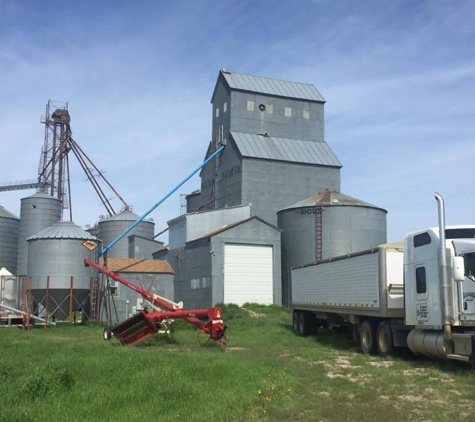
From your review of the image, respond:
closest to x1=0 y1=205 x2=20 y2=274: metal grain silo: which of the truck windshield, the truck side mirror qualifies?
the truck windshield

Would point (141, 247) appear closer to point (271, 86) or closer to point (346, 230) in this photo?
point (271, 86)

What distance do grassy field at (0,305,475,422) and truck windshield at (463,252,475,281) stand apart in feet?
8.45

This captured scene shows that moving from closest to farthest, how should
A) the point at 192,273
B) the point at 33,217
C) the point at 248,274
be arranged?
1. the point at 248,274
2. the point at 192,273
3. the point at 33,217

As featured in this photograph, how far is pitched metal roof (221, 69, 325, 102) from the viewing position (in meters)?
57.5

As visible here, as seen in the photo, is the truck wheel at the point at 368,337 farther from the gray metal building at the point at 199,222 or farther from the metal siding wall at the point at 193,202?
the metal siding wall at the point at 193,202

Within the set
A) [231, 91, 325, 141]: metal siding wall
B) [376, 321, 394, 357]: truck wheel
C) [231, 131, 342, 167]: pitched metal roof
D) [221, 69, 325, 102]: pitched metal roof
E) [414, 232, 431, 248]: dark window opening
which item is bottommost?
[376, 321, 394, 357]: truck wheel

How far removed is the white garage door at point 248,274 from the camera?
43188 mm

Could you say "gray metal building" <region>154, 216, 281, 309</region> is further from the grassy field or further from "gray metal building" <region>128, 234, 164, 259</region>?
the grassy field

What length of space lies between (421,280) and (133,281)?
95.4 feet

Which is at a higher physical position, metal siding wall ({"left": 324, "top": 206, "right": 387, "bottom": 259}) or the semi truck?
metal siding wall ({"left": 324, "top": 206, "right": 387, "bottom": 259})

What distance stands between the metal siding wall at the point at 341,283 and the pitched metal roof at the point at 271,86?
105 ft

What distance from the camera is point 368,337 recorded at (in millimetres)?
20828

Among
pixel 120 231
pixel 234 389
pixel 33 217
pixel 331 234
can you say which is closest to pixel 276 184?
pixel 331 234

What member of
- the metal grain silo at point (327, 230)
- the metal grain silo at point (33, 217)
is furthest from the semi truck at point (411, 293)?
the metal grain silo at point (33, 217)
